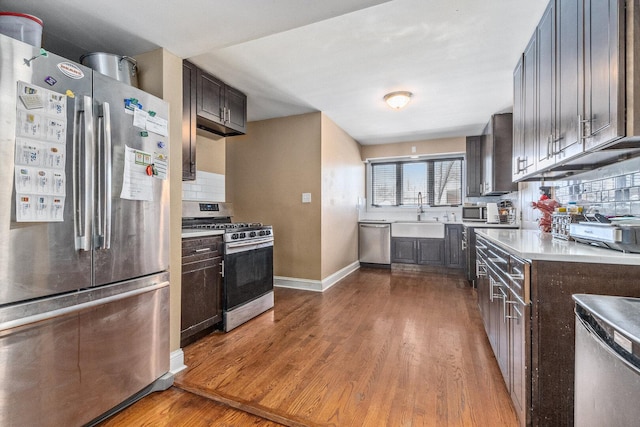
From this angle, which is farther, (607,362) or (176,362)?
(176,362)

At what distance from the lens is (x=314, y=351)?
7.55 feet

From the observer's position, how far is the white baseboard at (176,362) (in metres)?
1.97

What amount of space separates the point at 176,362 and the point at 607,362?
87.7 inches

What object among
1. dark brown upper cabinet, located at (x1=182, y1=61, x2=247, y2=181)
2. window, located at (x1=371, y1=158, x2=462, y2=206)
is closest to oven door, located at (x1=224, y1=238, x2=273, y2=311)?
dark brown upper cabinet, located at (x1=182, y1=61, x2=247, y2=181)

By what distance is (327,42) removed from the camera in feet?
7.64

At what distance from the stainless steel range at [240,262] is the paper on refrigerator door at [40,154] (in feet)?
3.37

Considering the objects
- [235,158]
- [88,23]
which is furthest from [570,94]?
[235,158]

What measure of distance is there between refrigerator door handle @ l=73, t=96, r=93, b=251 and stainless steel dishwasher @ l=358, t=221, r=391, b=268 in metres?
Result: 4.60

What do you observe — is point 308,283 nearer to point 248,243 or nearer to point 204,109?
point 248,243

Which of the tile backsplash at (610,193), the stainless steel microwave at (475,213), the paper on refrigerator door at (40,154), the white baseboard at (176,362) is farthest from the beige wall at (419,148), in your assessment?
the paper on refrigerator door at (40,154)

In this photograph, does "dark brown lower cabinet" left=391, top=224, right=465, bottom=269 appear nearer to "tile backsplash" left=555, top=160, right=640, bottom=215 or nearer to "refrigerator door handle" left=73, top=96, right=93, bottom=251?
"tile backsplash" left=555, top=160, right=640, bottom=215

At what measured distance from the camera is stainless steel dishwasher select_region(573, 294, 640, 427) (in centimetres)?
64

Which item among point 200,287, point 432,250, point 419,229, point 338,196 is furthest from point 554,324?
point 419,229

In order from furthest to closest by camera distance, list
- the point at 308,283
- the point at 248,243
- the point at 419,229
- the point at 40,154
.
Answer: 1. the point at 419,229
2. the point at 308,283
3. the point at 248,243
4. the point at 40,154
